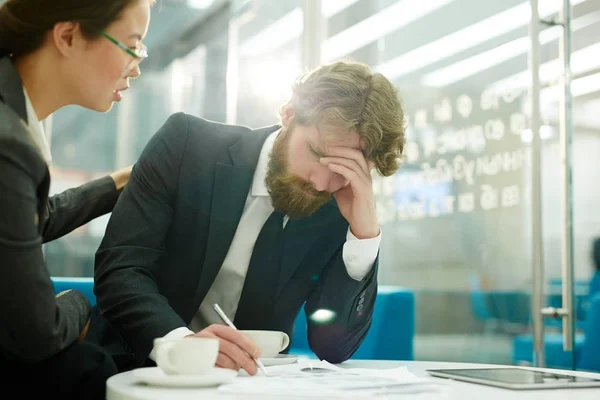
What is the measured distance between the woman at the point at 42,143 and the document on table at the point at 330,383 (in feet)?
0.92

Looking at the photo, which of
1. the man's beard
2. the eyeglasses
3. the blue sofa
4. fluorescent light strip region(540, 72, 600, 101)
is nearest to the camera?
the eyeglasses

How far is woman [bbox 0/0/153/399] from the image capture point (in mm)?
1013

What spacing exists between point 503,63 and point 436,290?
1199 mm

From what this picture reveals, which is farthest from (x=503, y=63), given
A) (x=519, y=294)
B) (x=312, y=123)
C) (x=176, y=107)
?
(x=312, y=123)

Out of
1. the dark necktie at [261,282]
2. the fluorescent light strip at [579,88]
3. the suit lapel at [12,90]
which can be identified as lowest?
the dark necktie at [261,282]

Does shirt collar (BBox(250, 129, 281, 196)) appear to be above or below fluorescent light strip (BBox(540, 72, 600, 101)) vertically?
below

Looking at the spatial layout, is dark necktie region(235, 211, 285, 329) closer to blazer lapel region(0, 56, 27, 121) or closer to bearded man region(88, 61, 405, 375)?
bearded man region(88, 61, 405, 375)

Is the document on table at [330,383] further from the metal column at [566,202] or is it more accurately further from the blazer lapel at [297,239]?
the metal column at [566,202]

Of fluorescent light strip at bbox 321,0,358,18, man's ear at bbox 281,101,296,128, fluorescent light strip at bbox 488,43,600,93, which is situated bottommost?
man's ear at bbox 281,101,296,128

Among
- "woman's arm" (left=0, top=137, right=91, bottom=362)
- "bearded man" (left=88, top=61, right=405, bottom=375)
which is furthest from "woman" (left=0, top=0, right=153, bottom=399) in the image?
"bearded man" (left=88, top=61, right=405, bottom=375)

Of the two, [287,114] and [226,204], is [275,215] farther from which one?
[287,114]

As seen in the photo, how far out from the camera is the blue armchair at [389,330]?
2.58 meters

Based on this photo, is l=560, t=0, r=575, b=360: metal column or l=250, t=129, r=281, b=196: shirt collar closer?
l=250, t=129, r=281, b=196: shirt collar

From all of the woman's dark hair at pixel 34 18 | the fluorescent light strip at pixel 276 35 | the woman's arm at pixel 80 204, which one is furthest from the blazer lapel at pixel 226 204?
the fluorescent light strip at pixel 276 35
